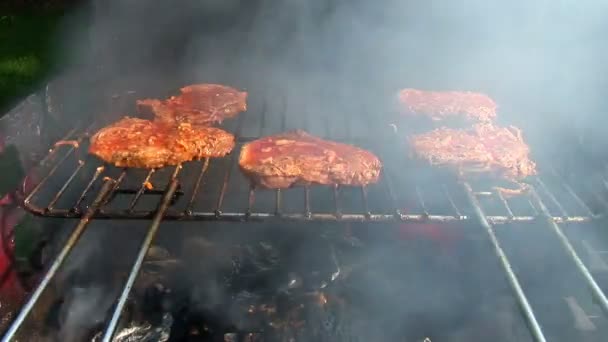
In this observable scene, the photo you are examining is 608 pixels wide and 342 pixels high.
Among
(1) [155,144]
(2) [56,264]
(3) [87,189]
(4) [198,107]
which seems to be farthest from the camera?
(4) [198,107]

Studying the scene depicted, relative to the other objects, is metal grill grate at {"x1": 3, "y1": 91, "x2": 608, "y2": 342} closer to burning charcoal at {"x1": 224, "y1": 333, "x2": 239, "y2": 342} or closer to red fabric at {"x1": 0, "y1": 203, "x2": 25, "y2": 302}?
red fabric at {"x1": 0, "y1": 203, "x2": 25, "y2": 302}

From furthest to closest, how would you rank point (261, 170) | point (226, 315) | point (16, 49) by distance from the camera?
1. point (16, 49)
2. point (226, 315)
3. point (261, 170)

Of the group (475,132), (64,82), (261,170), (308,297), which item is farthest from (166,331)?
(475,132)

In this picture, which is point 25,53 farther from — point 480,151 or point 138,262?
point 480,151

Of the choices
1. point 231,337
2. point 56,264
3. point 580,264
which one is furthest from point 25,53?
point 580,264

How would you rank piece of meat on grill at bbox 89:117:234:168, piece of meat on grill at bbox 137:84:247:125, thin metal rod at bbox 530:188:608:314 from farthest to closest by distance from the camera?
piece of meat on grill at bbox 137:84:247:125
piece of meat on grill at bbox 89:117:234:168
thin metal rod at bbox 530:188:608:314

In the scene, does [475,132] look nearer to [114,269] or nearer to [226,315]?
[226,315]

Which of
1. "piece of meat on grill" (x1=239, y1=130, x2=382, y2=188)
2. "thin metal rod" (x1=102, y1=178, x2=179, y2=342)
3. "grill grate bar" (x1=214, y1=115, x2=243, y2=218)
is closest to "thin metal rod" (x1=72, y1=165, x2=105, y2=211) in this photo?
"thin metal rod" (x1=102, y1=178, x2=179, y2=342)
